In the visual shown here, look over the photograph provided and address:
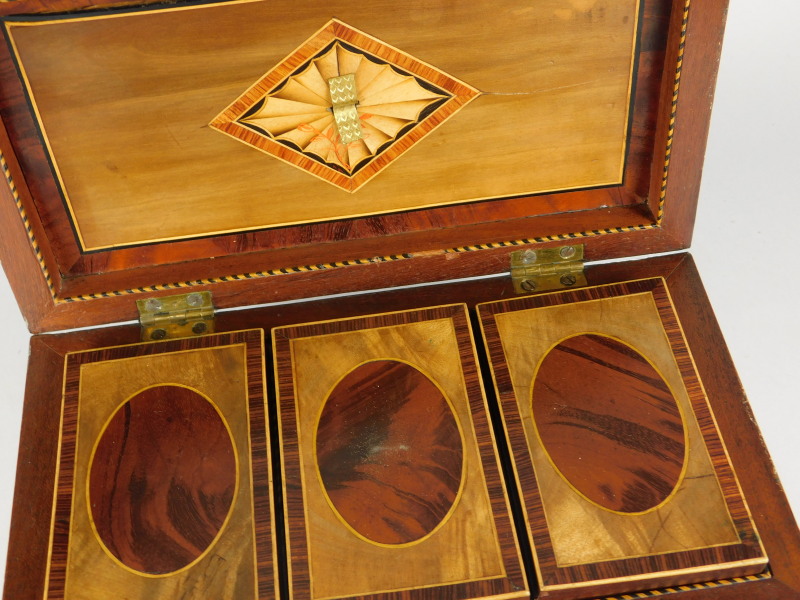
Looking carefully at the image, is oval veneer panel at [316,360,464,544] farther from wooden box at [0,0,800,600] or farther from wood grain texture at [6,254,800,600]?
wood grain texture at [6,254,800,600]

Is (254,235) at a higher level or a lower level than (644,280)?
higher

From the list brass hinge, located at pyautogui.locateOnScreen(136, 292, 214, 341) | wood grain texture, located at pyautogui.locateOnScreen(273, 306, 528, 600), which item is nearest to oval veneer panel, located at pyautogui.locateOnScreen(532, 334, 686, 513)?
wood grain texture, located at pyautogui.locateOnScreen(273, 306, 528, 600)

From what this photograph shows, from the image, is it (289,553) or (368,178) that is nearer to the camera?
(289,553)

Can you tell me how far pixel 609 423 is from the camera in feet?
4.04

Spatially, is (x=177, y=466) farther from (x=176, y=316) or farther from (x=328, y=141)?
(x=328, y=141)

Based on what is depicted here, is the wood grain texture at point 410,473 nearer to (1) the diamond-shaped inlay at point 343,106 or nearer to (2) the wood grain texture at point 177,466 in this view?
(2) the wood grain texture at point 177,466

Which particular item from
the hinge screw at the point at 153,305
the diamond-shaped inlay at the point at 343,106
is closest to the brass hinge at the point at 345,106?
the diamond-shaped inlay at the point at 343,106

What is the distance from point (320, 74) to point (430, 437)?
55 centimetres

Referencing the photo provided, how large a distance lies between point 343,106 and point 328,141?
0.07 m

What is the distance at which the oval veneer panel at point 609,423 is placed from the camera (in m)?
1.18

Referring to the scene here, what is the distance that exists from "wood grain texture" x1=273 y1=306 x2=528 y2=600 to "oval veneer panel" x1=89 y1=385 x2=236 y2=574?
105 mm

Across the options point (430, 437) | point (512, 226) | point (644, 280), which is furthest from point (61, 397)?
point (644, 280)

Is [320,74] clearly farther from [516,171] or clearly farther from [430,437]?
[430,437]

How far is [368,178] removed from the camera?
1294 mm
